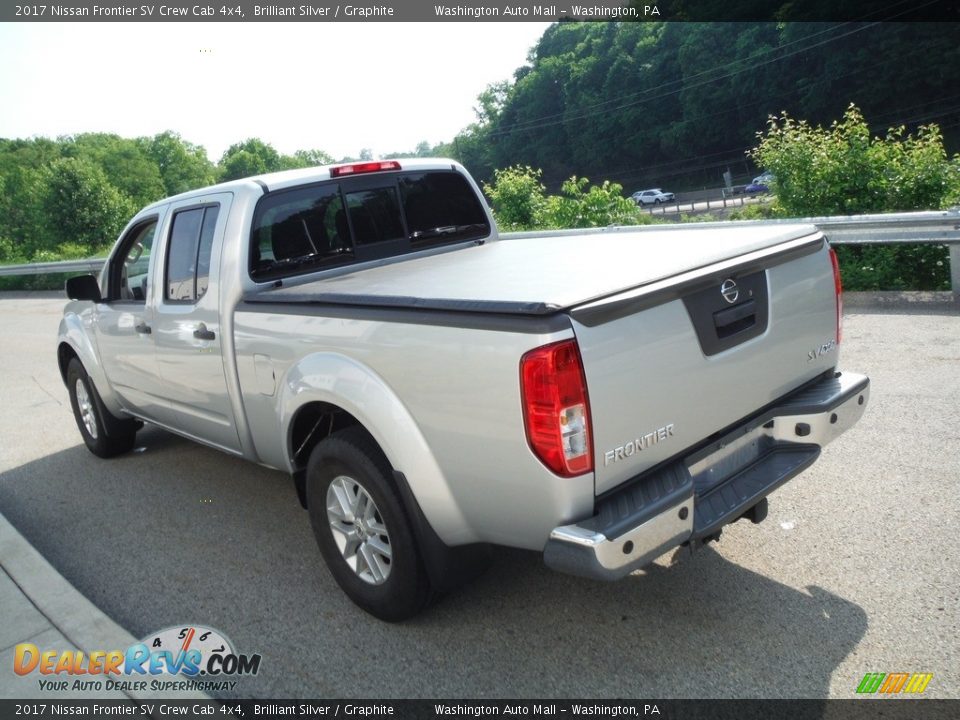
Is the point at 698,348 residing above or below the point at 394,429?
above

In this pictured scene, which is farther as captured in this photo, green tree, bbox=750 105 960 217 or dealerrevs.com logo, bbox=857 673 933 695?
green tree, bbox=750 105 960 217

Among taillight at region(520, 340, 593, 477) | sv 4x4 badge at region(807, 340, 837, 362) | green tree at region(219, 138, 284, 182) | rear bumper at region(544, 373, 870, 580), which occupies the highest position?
green tree at region(219, 138, 284, 182)

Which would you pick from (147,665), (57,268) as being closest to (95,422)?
(147,665)

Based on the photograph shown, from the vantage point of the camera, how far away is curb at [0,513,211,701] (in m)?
3.70

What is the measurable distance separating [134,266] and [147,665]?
324 cm

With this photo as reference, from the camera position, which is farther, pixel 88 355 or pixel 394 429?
pixel 88 355

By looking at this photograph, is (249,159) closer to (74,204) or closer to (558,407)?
(74,204)

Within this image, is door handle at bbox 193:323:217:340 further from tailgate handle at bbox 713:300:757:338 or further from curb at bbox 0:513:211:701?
tailgate handle at bbox 713:300:757:338

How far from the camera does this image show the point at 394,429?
3332mm

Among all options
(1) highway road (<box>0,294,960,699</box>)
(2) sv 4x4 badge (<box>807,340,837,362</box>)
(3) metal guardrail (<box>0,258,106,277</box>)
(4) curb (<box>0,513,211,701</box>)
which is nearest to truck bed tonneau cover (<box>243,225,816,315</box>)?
(2) sv 4x4 badge (<box>807,340,837,362</box>)

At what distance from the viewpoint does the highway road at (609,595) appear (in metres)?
3.19

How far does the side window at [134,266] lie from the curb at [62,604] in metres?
1.75

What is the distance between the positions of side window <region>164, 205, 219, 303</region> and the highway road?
1.45 metres

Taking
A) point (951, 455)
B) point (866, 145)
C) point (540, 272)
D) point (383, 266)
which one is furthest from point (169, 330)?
point (866, 145)
